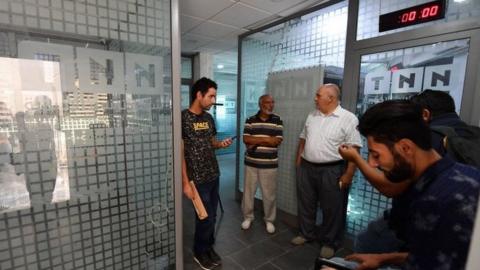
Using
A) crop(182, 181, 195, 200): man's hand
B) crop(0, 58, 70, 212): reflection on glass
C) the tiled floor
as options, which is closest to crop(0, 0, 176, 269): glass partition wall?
crop(0, 58, 70, 212): reflection on glass

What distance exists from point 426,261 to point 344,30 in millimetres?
2210

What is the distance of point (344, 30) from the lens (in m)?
2.35

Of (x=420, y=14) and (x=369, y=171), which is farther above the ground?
(x=420, y=14)

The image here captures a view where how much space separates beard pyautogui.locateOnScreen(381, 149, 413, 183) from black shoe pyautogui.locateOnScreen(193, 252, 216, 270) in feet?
5.93

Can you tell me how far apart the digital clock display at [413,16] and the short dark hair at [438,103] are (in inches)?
26.7

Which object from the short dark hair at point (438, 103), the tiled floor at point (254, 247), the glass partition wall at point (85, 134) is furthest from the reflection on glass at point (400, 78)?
the glass partition wall at point (85, 134)

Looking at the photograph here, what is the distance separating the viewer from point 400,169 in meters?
0.88

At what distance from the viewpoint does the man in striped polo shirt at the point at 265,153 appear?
104 inches

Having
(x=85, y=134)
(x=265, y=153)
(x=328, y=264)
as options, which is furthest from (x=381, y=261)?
(x=85, y=134)

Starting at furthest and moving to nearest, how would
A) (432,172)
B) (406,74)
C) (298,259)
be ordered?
1. (298,259)
2. (406,74)
3. (432,172)

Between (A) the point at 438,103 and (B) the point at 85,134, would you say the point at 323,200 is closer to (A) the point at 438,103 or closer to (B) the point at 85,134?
(A) the point at 438,103

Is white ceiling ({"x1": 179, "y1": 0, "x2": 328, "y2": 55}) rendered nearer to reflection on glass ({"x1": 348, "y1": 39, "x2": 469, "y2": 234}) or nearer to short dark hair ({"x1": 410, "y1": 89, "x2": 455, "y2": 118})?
reflection on glass ({"x1": 348, "y1": 39, "x2": 469, "y2": 234})

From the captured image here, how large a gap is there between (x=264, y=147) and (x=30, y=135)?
6.47 feet

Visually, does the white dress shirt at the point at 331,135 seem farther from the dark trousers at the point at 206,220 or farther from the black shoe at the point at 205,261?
the black shoe at the point at 205,261
